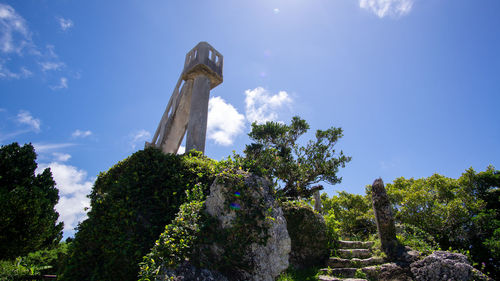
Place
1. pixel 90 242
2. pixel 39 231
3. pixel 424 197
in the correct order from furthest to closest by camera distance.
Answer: pixel 424 197
pixel 39 231
pixel 90 242

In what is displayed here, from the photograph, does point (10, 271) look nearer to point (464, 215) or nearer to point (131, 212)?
point (131, 212)

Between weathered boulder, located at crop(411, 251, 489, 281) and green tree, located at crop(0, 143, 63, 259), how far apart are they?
15.0 m

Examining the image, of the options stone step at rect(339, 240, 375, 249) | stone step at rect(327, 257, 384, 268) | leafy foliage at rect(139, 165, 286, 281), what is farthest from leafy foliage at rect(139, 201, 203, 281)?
stone step at rect(339, 240, 375, 249)

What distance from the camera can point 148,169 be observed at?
5574 millimetres

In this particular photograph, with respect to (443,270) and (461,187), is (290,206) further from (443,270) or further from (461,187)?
(461,187)

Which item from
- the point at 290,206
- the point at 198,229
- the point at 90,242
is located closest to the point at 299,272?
the point at 290,206

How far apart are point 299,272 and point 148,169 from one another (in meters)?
5.71

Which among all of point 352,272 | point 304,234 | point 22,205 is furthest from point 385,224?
point 22,205

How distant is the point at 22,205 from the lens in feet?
30.8

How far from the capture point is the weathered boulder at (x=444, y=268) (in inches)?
266

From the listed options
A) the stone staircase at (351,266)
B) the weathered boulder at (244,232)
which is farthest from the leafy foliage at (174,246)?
the stone staircase at (351,266)

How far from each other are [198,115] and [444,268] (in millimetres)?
10339

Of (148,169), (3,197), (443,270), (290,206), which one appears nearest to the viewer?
(148,169)

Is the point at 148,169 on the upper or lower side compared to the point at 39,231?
upper
